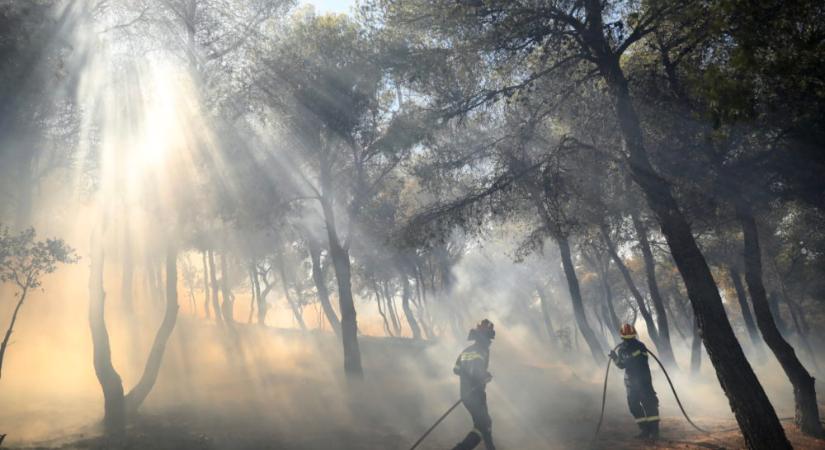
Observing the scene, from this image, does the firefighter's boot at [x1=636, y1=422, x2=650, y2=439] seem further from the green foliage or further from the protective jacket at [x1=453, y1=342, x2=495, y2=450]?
the green foliage

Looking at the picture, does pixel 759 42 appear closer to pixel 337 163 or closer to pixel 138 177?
pixel 138 177

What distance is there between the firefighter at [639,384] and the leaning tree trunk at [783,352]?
2.54 m

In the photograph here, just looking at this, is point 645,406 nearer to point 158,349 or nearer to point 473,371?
point 473,371

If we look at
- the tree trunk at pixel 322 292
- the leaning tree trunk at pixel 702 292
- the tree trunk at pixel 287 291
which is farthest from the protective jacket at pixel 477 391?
the tree trunk at pixel 287 291

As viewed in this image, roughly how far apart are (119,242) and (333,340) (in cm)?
1481

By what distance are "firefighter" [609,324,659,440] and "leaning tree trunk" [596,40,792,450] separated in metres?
2.77

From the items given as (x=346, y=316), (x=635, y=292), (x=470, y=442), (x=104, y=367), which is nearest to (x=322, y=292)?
(x=346, y=316)

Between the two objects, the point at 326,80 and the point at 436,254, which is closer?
the point at 326,80

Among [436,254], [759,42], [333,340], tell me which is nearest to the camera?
[759,42]

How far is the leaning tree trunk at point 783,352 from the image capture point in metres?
9.69

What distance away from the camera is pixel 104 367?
1220 cm

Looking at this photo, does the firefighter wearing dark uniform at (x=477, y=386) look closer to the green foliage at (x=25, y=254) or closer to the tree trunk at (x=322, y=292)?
the green foliage at (x=25, y=254)

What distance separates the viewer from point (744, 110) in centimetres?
450

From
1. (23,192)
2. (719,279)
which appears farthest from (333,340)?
(719,279)
